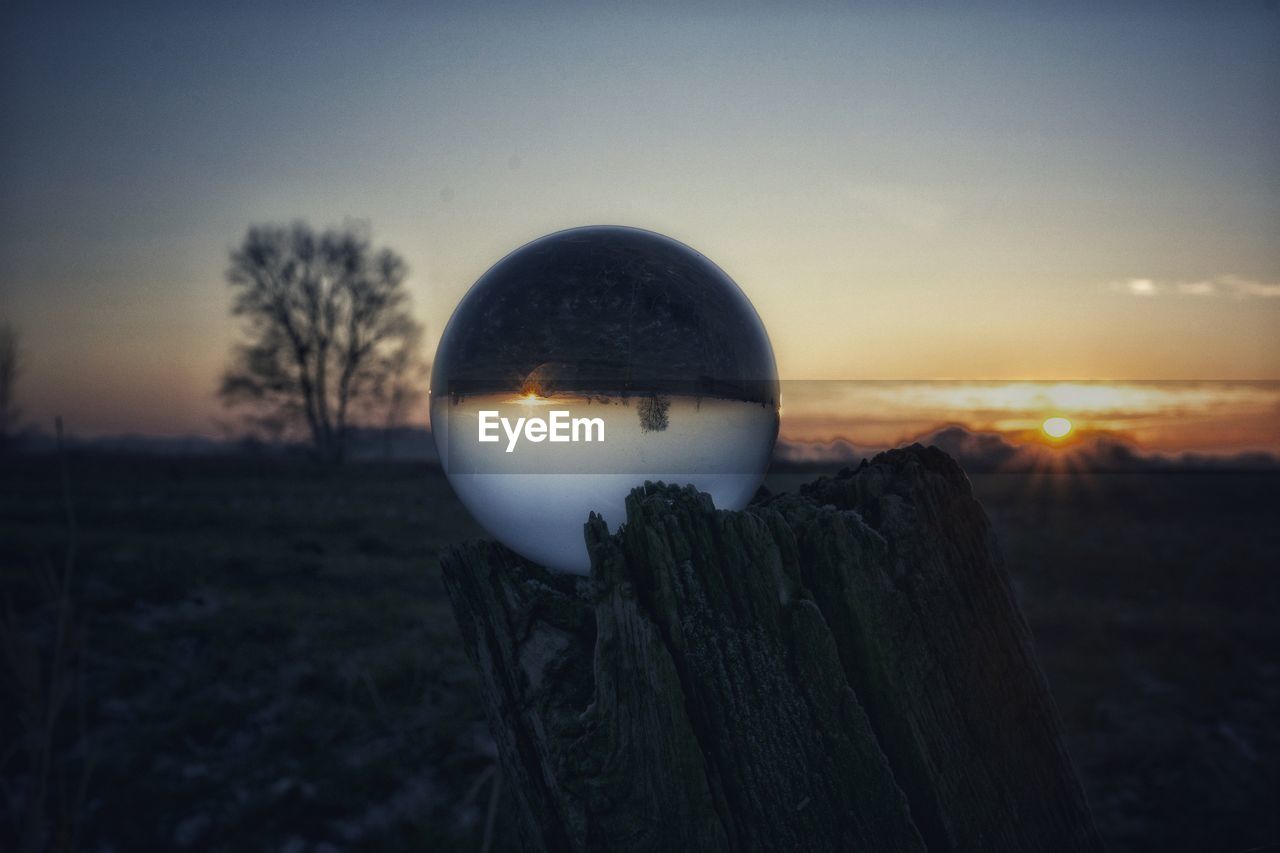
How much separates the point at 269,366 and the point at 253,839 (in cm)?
2723

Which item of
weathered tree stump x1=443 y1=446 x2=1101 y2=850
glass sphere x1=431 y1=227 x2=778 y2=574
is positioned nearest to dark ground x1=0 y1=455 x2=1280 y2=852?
weathered tree stump x1=443 y1=446 x2=1101 y2=850

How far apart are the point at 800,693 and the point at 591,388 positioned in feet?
3.96

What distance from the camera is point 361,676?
→ 8055 mm

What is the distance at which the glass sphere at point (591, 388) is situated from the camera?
304 centimetres

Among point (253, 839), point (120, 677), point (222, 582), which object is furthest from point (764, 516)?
point (222, 582)

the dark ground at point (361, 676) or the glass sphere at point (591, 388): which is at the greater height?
the glass sphere at point (591, 388)

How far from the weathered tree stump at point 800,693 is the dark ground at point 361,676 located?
0.47 meters

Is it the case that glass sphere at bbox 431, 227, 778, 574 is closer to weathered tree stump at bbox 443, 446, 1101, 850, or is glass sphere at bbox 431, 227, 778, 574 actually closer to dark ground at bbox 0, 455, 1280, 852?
weathered tree stump at bbox 443, 446, 1101, 850

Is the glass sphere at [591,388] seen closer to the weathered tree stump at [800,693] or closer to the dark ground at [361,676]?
the weathered tree stump at [800,693]

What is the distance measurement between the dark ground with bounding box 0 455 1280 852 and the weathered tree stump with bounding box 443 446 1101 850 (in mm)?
465

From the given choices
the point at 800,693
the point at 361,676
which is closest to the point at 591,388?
the point at 800,693

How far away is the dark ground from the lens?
20.4 ft

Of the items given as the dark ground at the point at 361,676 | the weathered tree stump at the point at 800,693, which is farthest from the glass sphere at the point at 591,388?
the dark ground at the point at 361,676

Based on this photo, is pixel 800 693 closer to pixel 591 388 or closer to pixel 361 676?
pixel 591 388
